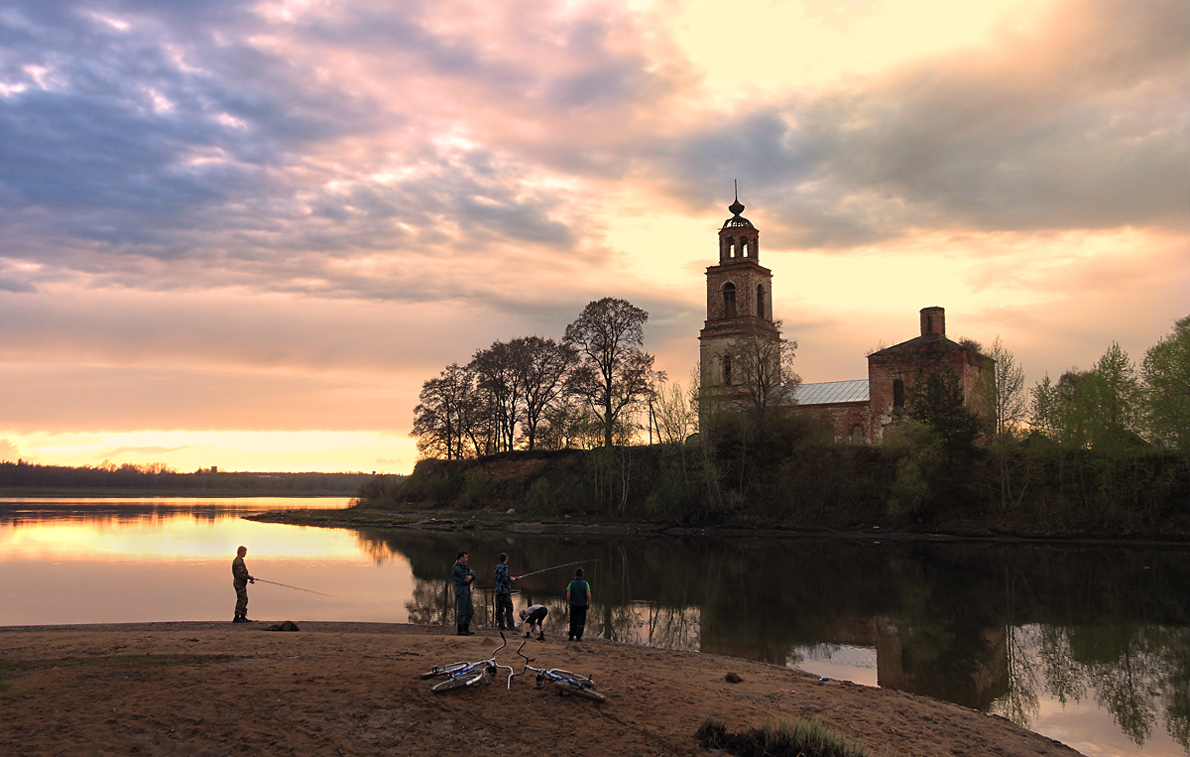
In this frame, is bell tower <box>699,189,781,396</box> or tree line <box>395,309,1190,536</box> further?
bell tower <box>699,189,781,396</box>

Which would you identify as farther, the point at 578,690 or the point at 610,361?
the point at 610,361

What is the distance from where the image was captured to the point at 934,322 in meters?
59.2

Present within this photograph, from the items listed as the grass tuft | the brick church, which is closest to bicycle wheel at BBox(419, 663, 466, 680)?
the grass tuft

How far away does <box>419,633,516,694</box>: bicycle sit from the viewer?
407 inches

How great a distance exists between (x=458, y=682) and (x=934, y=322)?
56.6 meters

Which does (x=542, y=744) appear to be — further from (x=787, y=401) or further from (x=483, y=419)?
(x=483, y=419)

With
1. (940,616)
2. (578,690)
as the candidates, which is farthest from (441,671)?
(940,616)

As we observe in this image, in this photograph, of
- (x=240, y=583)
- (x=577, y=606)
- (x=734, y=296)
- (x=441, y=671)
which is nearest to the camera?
(x=441, y=671)

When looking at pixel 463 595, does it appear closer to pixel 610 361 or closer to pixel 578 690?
pixel 578 690

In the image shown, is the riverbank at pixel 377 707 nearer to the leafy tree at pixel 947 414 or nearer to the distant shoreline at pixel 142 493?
the leafy tree at pixel 947 414

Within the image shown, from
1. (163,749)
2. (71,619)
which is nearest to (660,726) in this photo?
(163,749)

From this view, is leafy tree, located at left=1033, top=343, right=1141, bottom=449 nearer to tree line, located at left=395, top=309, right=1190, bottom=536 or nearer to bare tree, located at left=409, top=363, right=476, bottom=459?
tree line, located at left=395, top=309, right=1190, bottom=536

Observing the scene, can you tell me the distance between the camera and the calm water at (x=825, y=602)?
14.4 meters

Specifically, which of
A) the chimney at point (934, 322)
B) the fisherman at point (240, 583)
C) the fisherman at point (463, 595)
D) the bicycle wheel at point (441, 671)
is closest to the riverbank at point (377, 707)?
the bicycle wheel at point (441, 671)
